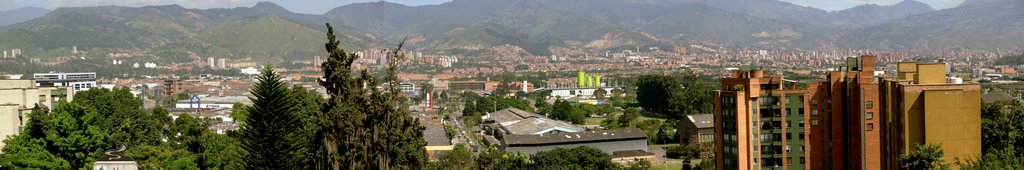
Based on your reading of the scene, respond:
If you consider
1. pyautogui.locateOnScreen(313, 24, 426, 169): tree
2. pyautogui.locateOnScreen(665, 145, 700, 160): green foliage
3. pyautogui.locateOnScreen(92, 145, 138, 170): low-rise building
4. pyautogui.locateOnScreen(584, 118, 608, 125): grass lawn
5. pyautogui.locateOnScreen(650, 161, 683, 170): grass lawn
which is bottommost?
pyautogui.locateOnScreen(650, 161, 683, 170): grass lawn

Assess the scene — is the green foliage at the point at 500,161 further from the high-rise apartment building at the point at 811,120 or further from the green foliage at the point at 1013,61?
the green foliage at the point at 1013,61

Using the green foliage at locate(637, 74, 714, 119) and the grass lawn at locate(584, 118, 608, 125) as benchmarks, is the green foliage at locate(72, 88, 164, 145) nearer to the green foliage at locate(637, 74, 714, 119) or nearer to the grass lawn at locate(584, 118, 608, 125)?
the green foliage at locate(637, 74, 714, 119)

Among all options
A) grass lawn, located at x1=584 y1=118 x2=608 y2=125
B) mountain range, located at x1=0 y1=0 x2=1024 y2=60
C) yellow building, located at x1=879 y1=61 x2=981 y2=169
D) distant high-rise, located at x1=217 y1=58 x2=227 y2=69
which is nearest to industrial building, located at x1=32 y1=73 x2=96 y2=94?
mountain range, located at x1=0 y1=0 x2=1024 y2=60

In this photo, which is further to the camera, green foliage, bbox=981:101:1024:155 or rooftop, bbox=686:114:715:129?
rooftop, bbox=686:114:715:129

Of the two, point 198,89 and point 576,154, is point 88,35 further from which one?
point 576,154

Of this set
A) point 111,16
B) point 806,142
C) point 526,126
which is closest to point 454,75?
point 526,126

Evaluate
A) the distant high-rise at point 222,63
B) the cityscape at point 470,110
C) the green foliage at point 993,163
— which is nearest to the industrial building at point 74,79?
the cityscape at point 470,110
